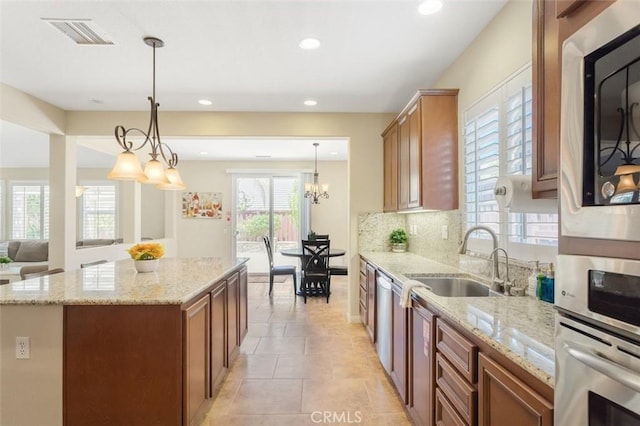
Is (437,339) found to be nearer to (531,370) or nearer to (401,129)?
(531,370)

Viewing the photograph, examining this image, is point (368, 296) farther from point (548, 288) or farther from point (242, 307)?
point (548, 288)

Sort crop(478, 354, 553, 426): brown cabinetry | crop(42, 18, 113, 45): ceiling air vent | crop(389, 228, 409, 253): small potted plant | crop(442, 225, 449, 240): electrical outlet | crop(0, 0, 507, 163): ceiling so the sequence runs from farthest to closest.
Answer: crop(389, 228, 409, 253): small potted plant < crop(442, 225, 449, 240): electrical outlet < crop(42, 18, 113, 45): ceiling air vent < crop(0, 0, 507, 163): ceiling < crop(478, 354, 553, 426): brown cabinetry

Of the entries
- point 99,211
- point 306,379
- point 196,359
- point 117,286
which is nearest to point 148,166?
point 117,286

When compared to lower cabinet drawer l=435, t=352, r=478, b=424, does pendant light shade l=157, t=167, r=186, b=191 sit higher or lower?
higher

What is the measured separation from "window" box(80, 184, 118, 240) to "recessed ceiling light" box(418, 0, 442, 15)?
815 centimetres

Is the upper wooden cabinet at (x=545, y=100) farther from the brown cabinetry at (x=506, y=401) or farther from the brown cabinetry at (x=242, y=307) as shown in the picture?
the brown cabinetry at (x=242, y=307)

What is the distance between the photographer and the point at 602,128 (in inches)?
29.0

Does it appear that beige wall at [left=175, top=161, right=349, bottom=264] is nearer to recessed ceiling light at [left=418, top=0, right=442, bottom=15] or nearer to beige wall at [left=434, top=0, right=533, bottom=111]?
beige wall at [left=434, top=0, right=533, bottom=111]

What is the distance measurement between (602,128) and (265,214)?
7.07 metres

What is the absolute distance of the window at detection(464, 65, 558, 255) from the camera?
190 cm

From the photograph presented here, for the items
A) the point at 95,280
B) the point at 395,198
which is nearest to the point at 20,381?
the point at 95,280

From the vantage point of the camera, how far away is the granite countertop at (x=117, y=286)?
1.81 metres

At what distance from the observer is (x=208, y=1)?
2.12m

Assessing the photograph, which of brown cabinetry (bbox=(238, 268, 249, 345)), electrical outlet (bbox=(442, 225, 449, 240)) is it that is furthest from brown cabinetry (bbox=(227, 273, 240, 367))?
electrical outlet (bbox=(442, 225, 449, 240))
